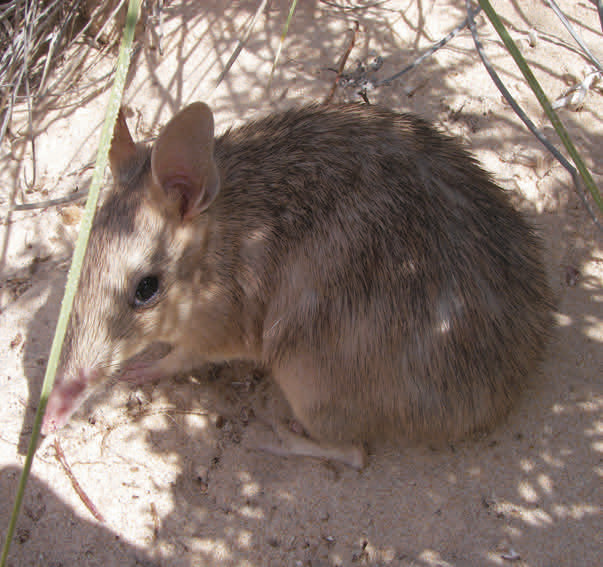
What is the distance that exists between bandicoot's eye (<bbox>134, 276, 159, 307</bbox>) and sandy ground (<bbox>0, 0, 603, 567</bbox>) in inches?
37.9

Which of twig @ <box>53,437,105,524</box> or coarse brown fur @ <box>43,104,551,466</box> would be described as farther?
twig @ <box>53,437,105,524</box>

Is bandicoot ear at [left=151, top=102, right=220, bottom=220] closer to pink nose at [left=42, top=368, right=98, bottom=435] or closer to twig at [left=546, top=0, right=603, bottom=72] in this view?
pink nose at [left=42, top=368, right=98, bottom=435]

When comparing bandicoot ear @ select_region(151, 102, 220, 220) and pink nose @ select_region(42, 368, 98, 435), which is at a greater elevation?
bandicoot ear @ select_region(151, 102, 220, 220)

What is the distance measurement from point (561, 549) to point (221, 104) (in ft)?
11.6

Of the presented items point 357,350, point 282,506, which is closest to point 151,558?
point 282,506

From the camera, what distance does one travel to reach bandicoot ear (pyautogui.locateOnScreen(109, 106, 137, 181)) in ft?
9.60

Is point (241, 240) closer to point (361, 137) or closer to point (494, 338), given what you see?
point (361, 137)

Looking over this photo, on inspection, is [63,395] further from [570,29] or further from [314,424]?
[570,29]

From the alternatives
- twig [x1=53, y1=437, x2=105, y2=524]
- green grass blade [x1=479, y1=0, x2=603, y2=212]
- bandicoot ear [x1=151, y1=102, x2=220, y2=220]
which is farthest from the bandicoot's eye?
green grass blade [x1=479, y1=0, x2=603, y2=212]

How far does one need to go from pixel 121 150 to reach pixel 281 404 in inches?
64.4

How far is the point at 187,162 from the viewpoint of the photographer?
2570mm

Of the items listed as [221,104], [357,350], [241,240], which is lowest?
[357,350]

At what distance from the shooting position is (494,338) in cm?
277

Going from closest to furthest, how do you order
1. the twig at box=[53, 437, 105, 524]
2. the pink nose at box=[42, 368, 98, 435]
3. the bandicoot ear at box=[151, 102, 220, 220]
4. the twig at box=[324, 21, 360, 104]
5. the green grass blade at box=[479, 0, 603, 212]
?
the green grass blade at box=[479, 0, 603, 212]
the bandicoot ear at box=[151, 102, 220, 220]
the pink nose at box=[42, 368, 98, 435]
the twig at box=[53, 437, 105, 524]
the twig at box=[324, 21, 360, 104]
